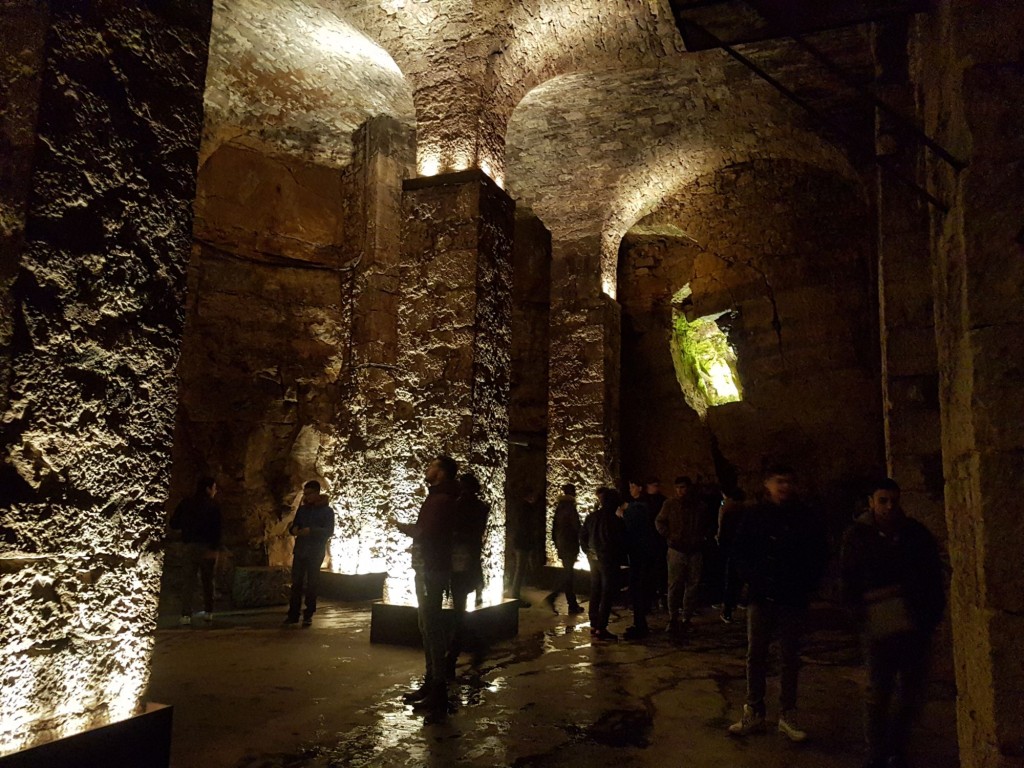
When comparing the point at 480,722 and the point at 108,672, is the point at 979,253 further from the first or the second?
the point at 108,672

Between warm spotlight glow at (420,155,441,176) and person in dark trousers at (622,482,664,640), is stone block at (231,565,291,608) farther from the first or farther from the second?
warm spotlight glow at (420,155,441,176)

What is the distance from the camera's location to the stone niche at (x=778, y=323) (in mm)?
9977

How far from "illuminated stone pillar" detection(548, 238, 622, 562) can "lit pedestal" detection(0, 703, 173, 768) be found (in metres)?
7.73

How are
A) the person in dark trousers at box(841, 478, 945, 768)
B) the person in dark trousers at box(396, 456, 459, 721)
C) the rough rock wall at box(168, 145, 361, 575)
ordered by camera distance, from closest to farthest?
the person in dark trousers at box(841, 478, 945, 768) → the person in dark trousers at box(396, 456, 459, 721) → the rough rock wall at box(168, 145, 361, 575)

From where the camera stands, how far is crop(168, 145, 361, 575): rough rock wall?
9.42 m

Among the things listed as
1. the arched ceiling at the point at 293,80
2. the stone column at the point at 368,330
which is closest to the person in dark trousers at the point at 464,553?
the stone column at the point at 368,330

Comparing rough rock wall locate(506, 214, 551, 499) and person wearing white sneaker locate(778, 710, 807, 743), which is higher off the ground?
rough rock wall locate(506, 214, 551, 499)

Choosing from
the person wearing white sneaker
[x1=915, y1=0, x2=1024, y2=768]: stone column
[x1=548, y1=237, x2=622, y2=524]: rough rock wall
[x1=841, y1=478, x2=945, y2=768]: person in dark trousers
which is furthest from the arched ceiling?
the person wearing white sneaker

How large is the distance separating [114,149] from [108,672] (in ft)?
6.83

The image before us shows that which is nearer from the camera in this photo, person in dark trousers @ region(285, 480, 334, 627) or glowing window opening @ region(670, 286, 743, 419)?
person in dark trousers @ region(285, 480, 334, 627)

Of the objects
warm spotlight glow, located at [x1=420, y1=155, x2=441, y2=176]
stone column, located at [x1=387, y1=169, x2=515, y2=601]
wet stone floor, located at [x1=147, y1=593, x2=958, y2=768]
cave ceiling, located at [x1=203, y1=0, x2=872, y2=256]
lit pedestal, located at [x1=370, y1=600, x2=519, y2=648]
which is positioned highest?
cave ceiling, located at [x1=203, y1=0, x2=872, y2=256]

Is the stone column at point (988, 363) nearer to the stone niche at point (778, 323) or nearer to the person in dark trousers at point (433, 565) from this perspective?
the person in dark trousers at point (433, 565)

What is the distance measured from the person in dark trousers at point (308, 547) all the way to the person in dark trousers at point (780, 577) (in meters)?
4.11

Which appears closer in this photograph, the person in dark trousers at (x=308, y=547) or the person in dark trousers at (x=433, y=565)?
the person in dark trousers at (x=433, y=565)
